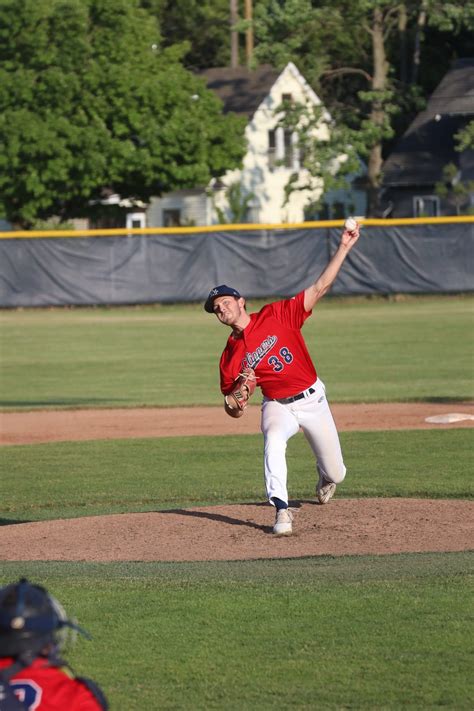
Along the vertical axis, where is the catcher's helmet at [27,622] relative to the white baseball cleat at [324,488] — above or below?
above

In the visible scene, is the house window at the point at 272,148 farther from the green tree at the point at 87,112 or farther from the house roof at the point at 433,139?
the green tree at the point at 87,112

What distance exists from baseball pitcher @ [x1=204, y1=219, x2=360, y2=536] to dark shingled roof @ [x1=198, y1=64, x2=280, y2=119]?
4926 cm

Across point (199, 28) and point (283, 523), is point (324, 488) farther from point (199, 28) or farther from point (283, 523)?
point (199, 28)

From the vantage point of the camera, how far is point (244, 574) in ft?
26.6

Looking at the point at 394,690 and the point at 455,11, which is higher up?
the point at 455,11

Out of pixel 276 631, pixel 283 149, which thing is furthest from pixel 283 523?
pixel 283 149

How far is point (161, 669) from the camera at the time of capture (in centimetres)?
607

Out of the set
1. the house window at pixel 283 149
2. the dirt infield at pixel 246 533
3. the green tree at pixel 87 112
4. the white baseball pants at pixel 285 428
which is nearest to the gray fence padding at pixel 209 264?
the green tree at pixel 87 112

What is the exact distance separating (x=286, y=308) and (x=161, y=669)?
3635mm

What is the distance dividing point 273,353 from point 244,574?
1667mm

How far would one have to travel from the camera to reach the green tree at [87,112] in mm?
43562

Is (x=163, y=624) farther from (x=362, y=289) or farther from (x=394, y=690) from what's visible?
(x=362, y=289)

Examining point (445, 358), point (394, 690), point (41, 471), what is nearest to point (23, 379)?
point (445, 358)

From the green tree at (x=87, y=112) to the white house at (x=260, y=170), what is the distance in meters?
10.7
